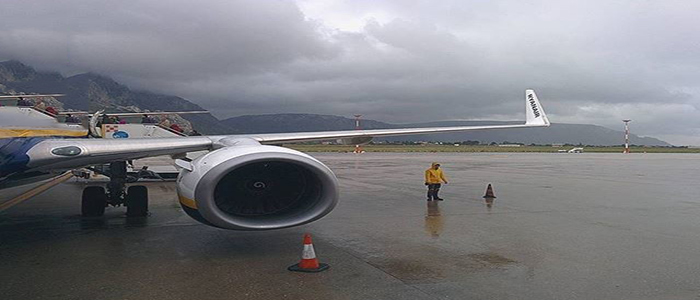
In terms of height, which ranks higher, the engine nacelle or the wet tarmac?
the engine nacelle

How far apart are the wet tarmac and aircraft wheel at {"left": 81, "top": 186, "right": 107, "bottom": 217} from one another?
25 cm

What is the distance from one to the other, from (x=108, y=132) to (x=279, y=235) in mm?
6363

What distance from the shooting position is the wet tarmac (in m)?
5.36

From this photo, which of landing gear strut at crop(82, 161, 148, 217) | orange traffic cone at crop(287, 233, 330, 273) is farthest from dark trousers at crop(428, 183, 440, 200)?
orange traffic cone at crop(287, 233, 330, 273)

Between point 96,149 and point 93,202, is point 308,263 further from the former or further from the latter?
point 93,202

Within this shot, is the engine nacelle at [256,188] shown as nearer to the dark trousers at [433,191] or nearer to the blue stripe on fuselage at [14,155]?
the blue stripe on fuselage at [14,155]

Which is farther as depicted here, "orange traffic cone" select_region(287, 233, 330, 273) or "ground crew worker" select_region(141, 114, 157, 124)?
"ground crew worker" select_region(141, 114, 157, 124)

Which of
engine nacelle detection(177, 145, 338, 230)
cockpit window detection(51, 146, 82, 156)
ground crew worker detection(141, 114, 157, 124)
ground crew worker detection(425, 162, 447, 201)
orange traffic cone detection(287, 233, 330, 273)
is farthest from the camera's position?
ground crew worker detection(141, 114, 157, 124)

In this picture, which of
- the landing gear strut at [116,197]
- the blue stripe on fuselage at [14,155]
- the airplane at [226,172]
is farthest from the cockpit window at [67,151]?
the landing gear strut at [116,197]

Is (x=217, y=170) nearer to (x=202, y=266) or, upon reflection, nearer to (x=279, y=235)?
(x=202, y=266)

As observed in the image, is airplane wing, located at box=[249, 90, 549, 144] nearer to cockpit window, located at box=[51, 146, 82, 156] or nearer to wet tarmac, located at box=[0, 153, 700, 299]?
wet tarmac, located at box=[0, 153, 700, 299]

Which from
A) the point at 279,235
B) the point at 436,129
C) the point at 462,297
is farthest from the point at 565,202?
the point at 462,297

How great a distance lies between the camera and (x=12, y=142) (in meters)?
6.03

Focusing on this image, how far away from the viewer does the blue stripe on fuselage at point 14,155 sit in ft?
19.0
